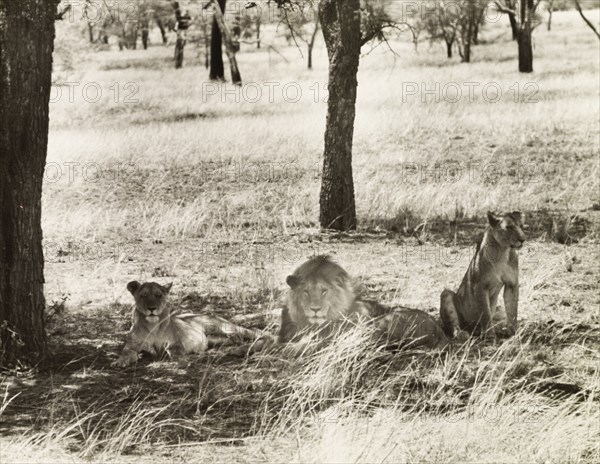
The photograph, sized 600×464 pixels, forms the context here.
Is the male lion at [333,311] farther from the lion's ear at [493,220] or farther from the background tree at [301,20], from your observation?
the background tree at [301,20]

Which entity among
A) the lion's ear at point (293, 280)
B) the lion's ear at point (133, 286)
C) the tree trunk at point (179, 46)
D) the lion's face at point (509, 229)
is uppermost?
the tree trunk at point (179, 46)

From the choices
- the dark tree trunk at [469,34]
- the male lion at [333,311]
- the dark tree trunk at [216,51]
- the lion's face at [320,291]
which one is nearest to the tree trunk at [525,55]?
the dark tree trunk at [469,34]

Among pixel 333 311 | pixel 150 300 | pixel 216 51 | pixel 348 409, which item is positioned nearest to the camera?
pixel 348 409

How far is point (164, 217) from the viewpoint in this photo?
14.1 meters

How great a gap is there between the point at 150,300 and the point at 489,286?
2.83m

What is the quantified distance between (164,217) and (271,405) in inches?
292

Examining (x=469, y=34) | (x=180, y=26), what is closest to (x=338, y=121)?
(x=469, y=34)

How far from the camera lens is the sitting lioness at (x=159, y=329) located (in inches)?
313

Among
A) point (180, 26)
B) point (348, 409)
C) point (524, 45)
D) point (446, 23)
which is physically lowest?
point (348, 409)

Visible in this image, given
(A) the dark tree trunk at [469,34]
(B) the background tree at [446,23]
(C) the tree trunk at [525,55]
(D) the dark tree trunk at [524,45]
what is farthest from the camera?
(B) the background tree at [446,23]

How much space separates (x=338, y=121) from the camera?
1330cm

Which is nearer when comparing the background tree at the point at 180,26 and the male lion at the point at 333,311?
the male lion at the point at 333,311

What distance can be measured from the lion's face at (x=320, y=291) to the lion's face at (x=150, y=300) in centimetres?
106

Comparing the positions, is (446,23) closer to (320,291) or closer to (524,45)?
(524,45)
